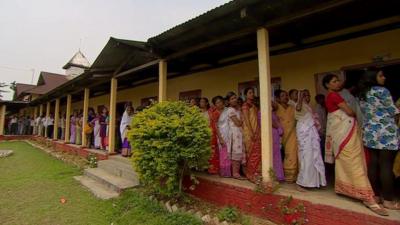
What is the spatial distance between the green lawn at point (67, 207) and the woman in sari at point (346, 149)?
216 cm

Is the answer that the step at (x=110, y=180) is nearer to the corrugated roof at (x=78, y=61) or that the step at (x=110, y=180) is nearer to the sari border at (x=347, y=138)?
the sari border at (x=347, y=138)

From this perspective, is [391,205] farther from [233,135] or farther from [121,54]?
[121,54]

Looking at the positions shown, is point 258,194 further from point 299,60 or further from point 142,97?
point 142,97

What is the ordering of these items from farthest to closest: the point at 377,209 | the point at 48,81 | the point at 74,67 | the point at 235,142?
the point at 74,67, the point at 48,81, the point at 235,142, the point at 377,209

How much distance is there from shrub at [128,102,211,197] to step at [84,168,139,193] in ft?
4.15

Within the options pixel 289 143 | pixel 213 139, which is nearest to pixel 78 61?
pixel 213 139

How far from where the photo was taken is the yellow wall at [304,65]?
4652 mm

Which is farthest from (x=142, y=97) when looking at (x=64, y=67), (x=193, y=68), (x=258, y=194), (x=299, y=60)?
(x=64, y=67)

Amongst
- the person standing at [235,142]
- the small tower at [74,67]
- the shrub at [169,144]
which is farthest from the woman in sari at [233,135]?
the small tower at [74,67]

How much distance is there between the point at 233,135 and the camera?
4.71 meters

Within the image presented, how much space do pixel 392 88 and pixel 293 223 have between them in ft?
12.0

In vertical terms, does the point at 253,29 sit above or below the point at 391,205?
above

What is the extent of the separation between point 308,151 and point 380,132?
1020 millimetres

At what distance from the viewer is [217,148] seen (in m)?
5.14
